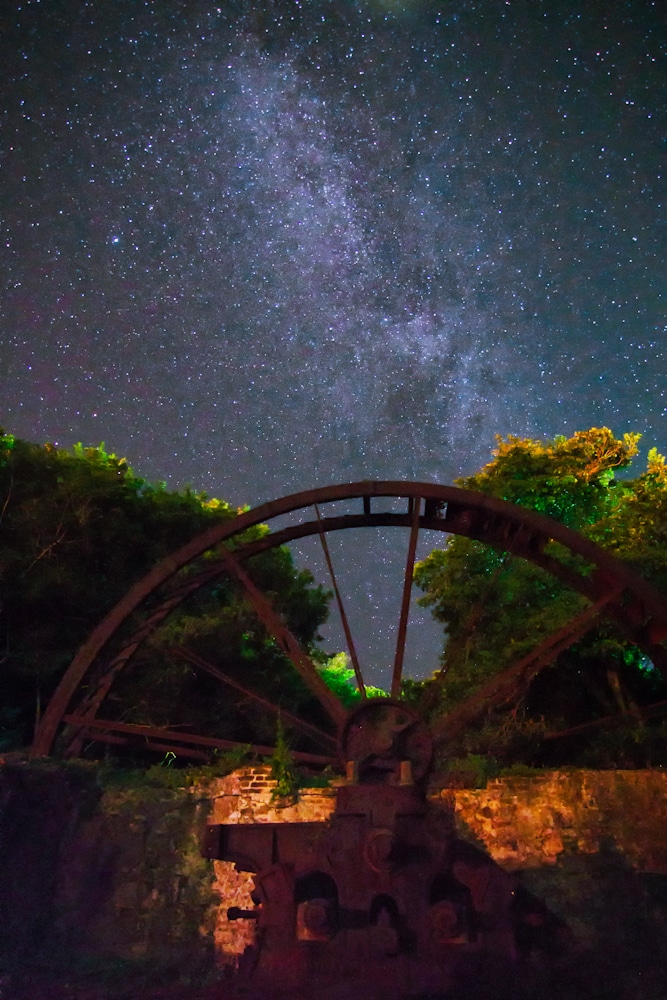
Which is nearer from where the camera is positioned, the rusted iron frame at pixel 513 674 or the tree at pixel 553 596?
the rusted iron frame at pixel 513 674

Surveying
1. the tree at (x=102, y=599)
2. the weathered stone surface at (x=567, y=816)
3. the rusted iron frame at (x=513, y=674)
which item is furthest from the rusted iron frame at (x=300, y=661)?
the tree at (x=102, y=599)

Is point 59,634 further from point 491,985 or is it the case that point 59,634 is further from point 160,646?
point 491,985

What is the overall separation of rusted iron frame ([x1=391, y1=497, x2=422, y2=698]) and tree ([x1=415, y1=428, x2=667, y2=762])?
15.5 feet

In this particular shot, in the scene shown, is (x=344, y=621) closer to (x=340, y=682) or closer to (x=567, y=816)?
(x=567, y=816)

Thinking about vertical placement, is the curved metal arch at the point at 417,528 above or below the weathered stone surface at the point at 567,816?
above

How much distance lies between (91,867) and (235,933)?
89.5 inches

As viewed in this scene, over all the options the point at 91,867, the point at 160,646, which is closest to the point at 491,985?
the point at 91,867

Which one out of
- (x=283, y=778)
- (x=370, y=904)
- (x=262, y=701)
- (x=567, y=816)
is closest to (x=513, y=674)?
(x=262, y=701)

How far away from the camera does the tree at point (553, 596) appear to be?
1428 centimetres

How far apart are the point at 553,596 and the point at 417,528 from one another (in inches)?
320

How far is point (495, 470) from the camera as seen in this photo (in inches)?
704

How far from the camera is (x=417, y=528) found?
29.3 feet

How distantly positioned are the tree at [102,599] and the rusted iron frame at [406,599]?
5532 mm

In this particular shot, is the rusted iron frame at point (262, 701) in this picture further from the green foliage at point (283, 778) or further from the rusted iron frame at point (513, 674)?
the rusted iron frame at point (513, 674)
